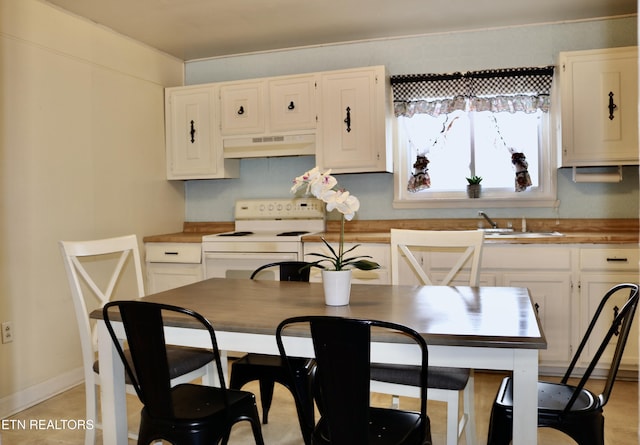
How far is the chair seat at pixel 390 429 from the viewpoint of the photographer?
1543 millimetres

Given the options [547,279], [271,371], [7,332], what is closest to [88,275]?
[7,332]

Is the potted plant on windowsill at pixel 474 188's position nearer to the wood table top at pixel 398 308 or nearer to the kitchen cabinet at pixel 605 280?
the kitchen cabinet at pixel 605 280

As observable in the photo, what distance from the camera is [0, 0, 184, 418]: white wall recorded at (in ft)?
9.77

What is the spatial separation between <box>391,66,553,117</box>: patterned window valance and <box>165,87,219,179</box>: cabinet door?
1447 mm

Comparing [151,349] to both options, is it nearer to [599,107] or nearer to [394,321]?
[394,321]

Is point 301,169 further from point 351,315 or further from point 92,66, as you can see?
point 351,315

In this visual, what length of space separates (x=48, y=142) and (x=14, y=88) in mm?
354

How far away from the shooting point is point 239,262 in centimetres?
372

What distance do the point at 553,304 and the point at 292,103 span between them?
87.7 inches

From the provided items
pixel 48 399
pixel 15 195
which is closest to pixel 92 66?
pixel 15 195

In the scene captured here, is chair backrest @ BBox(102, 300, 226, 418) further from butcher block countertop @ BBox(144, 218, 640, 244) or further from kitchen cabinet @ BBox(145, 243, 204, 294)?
kitchen cabinet @ BBox(145, 243, 204, 294)

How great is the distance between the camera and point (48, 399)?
3.14m

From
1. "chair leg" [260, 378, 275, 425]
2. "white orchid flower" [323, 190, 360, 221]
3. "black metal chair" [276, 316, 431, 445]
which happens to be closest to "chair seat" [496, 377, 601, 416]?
"black metal chair" [276, 316, 431, 445]

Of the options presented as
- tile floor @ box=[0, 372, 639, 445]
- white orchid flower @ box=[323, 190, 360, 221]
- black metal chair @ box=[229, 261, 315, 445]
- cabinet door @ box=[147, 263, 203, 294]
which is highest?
white orchid flower @ box=[323, 190, 360, 221]
